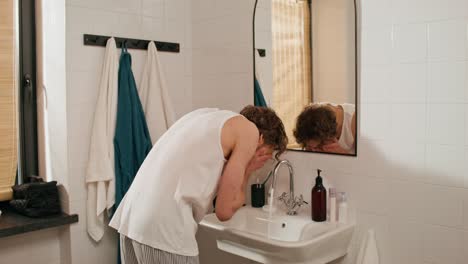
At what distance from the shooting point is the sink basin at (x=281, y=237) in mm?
1897

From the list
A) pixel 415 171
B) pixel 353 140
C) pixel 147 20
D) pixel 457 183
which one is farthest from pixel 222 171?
pixel 147 20

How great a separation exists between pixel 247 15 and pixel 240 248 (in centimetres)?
114

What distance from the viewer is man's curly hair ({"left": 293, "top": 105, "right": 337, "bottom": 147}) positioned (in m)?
2.20

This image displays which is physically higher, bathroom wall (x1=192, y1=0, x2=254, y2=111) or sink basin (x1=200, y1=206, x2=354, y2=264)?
bathroom wall (x1=192, y1=0, x2=254, y2=111)

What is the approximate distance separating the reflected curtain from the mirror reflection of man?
0.15ft

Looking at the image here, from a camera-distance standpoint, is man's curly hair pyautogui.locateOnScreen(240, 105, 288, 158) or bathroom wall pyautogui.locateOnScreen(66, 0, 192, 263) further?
bathroom wall pyautogui.locateOnScreen(66, 0, 192, 263)

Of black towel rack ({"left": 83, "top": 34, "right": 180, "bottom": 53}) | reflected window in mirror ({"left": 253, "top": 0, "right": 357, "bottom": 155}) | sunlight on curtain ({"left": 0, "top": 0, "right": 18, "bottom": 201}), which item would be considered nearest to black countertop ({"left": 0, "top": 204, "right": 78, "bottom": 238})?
sunlight on curtain ({"left": 0, "top": 0, "right": 18, "bottom": 201})

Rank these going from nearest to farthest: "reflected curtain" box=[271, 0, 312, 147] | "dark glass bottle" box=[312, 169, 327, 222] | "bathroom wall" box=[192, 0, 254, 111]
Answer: "dark glass bottle" box=[312, 169, 327, 222] → "reflected curtain" box=[271, 0, 312, 147] → "bathroom wall" box=[192, 0, 254, 111]

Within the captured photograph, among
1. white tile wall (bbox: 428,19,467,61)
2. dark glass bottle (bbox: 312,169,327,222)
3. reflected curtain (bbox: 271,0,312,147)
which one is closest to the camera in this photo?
white tile wall (bbox: 428,19,467,61)

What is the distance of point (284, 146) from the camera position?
215cm

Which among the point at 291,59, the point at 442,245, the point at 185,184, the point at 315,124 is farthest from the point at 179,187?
the point at 442,245

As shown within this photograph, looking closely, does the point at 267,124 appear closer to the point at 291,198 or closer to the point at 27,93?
the point at 291,198

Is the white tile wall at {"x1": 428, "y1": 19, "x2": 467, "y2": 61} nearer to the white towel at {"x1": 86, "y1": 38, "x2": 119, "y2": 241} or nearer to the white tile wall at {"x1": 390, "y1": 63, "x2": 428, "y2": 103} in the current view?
the white tile wall at {"x1": 390, "y1": 63, "x2": 428, "y2": 103}

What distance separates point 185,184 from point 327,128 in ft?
2.34
